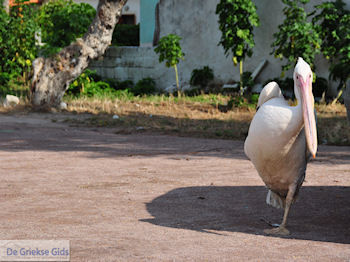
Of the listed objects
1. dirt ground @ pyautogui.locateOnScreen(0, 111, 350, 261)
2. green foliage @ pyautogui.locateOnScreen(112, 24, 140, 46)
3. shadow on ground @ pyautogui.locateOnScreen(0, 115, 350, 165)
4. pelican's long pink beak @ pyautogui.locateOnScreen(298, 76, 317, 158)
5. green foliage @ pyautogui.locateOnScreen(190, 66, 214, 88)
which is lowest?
Result: shadow on ground @ pyautogui.locateOnScreen(0, 115, 350, 165)

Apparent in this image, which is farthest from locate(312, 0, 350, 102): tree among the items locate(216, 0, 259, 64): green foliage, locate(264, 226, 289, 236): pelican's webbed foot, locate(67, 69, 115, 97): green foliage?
locate(264, 226, 289, 236): pelican's webbed foot

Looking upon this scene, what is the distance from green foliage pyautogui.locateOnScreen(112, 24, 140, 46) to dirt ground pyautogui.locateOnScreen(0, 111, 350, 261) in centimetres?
1237

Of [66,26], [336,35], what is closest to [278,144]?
[336,35]

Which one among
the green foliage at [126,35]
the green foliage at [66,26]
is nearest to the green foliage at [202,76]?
the green foliage at [66,26]

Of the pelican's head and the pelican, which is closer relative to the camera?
the pelican's head

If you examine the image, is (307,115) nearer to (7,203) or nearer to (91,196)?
(91,196)

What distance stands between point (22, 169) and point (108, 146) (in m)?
2.22

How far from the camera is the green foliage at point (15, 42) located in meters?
16.2

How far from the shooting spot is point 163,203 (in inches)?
190

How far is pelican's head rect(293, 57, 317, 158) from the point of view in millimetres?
3583

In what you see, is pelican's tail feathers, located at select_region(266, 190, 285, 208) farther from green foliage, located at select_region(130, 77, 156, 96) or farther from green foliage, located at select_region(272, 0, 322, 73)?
green foliage, located at select_region(130, 77, 156, 96)

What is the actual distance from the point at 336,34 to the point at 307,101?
9.79 meters

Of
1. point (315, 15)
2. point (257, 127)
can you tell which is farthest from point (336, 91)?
point (257, 127)

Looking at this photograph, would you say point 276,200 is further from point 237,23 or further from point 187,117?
point 237,23
